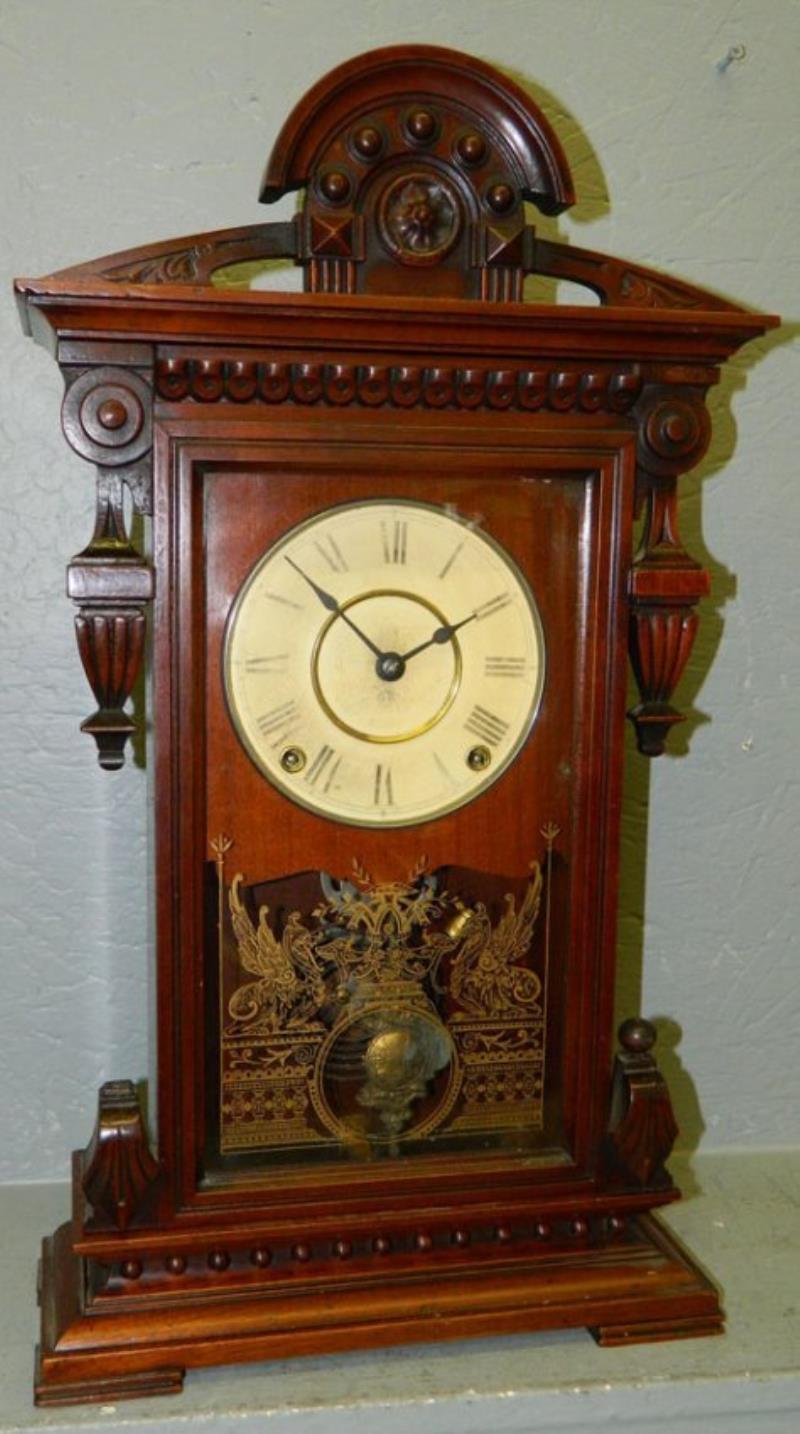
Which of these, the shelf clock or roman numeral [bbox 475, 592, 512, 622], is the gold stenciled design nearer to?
the shelf clock

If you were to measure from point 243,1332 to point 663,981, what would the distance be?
605mm

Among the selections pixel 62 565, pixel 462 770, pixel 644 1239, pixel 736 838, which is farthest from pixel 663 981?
pixel 62 565

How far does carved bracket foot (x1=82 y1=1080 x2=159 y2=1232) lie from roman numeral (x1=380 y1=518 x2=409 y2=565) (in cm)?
45

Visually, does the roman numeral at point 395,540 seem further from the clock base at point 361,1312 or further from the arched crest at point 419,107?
the clock base at point 361,1312

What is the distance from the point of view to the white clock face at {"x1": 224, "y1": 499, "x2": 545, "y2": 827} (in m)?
1.04

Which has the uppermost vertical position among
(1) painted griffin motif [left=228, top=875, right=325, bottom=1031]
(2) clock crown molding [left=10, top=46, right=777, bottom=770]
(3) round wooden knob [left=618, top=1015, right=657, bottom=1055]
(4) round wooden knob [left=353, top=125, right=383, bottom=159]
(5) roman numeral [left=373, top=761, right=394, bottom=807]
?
(4) round wooden knob [left=353, top=125, right=383, bottom=159]

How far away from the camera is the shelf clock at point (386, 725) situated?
3.27ft

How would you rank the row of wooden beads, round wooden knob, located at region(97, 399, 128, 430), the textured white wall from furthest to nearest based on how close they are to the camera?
the textured white wall
the row of wooden beads
round wooden knob, located at region(97, 399, 128, 430)

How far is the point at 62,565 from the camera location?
1312mm

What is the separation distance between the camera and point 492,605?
107 centimetres

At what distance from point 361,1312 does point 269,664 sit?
19.6 inches

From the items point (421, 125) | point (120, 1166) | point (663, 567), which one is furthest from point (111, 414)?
point (120, 1166)

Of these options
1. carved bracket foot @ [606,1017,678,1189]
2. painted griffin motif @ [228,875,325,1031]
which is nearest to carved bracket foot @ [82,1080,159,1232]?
painted griffin motif @ [228,875,325,1031]

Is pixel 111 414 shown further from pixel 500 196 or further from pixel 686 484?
pixel 686 484
